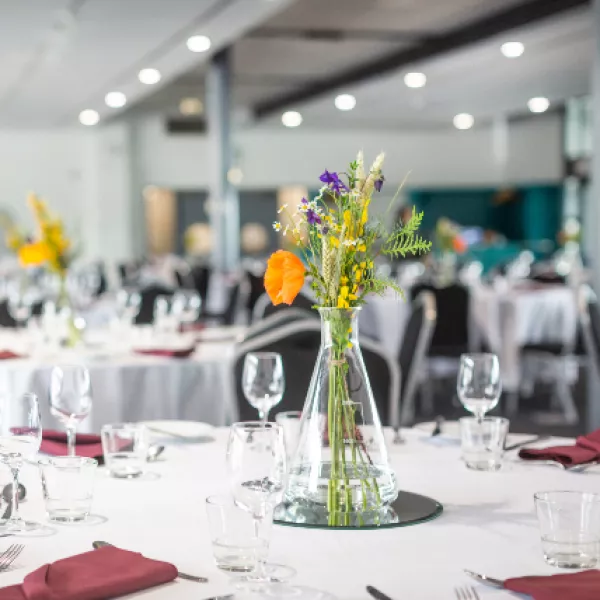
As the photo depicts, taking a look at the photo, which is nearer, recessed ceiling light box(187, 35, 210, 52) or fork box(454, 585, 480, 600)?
fork box(454, 585, 480, 600)

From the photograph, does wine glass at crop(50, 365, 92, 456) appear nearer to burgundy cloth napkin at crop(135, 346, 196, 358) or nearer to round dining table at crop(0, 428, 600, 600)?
round dining table at crop(0, 428, 600, 600)

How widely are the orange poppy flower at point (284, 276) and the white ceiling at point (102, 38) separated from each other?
7.02 meters

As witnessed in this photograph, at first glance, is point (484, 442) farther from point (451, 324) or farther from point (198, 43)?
point (198, 43)

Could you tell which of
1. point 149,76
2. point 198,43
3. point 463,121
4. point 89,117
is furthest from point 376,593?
point 463,121

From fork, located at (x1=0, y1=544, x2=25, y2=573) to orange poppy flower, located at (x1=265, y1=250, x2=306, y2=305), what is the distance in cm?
57

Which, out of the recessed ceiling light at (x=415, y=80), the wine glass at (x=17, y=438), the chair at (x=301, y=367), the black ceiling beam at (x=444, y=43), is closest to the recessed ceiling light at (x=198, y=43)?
the black ceiling beam at (x=444, y=43)

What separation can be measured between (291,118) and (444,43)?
7.97 m

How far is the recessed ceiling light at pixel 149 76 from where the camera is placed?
42.2ft

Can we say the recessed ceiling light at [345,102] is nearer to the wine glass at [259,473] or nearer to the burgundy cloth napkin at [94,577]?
the wine glass at [259,473]

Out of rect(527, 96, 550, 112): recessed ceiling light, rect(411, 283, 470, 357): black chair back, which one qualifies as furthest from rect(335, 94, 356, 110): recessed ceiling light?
rect(411, 283, 470, 357): black chair back

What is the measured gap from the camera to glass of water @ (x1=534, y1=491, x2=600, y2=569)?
1.55m

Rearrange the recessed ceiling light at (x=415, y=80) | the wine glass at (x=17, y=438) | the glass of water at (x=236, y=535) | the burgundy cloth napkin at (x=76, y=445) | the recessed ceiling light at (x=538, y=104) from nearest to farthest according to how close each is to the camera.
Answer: the glass of water at (x=236, y=535), the wine glass at (x=17, y=438), the burgundy cloth napkin at (x=76, y=445), the recessed ceiling light at (x=415, y=80), the recessed ceiling light at (x=538, y=104)

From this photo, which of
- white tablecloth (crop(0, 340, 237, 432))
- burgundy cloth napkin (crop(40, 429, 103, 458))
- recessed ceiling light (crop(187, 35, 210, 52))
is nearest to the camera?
burgundy cloth napkin (crop(40, 429, 103, 458))

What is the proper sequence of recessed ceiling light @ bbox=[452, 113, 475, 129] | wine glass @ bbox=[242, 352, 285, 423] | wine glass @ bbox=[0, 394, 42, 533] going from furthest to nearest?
1. recessed ceiling light @ bbox=[452, 113, 475, 129]
2. wine glass @ bbox=[242, 352, 285, 423]
3. wine glass @ bbox=[0, 394, 42, 533]
